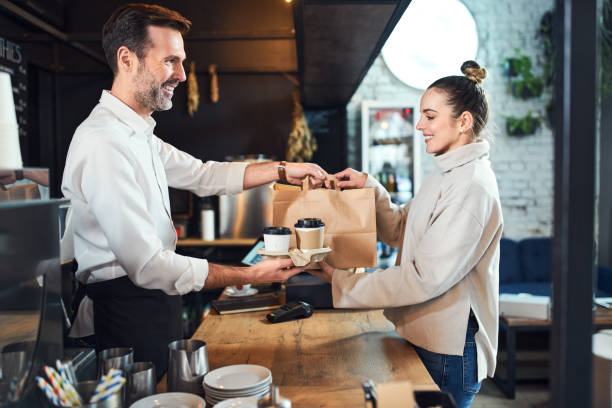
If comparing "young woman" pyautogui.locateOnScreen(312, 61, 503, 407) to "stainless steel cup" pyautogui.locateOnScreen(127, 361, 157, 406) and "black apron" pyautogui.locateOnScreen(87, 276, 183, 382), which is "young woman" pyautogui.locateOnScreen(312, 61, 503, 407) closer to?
"black apron" pyautogui.locateOnScreen(87, 276, 183, 382)

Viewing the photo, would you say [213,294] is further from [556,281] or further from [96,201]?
[556,281]

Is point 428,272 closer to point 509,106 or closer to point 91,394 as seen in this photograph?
point 91,394

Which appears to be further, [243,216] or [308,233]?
[243,216]

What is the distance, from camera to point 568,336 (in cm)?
78

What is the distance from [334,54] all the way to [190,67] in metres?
2.48

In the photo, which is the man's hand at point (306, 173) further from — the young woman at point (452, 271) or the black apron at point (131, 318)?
the black apron at point (131, 318)

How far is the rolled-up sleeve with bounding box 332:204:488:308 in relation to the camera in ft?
4.98

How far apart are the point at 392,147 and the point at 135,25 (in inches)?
144

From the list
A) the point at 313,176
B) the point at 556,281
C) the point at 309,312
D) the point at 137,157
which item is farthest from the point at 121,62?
the point at 556,281

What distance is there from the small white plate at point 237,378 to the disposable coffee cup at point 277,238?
16.3 inches

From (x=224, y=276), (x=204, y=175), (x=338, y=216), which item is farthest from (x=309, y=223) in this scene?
(x=204, y=175)

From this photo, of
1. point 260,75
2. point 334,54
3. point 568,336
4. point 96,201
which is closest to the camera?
point 568,336

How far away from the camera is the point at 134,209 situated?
1.52m

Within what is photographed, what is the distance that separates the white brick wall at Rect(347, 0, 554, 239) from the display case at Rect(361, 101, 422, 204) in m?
0.29
